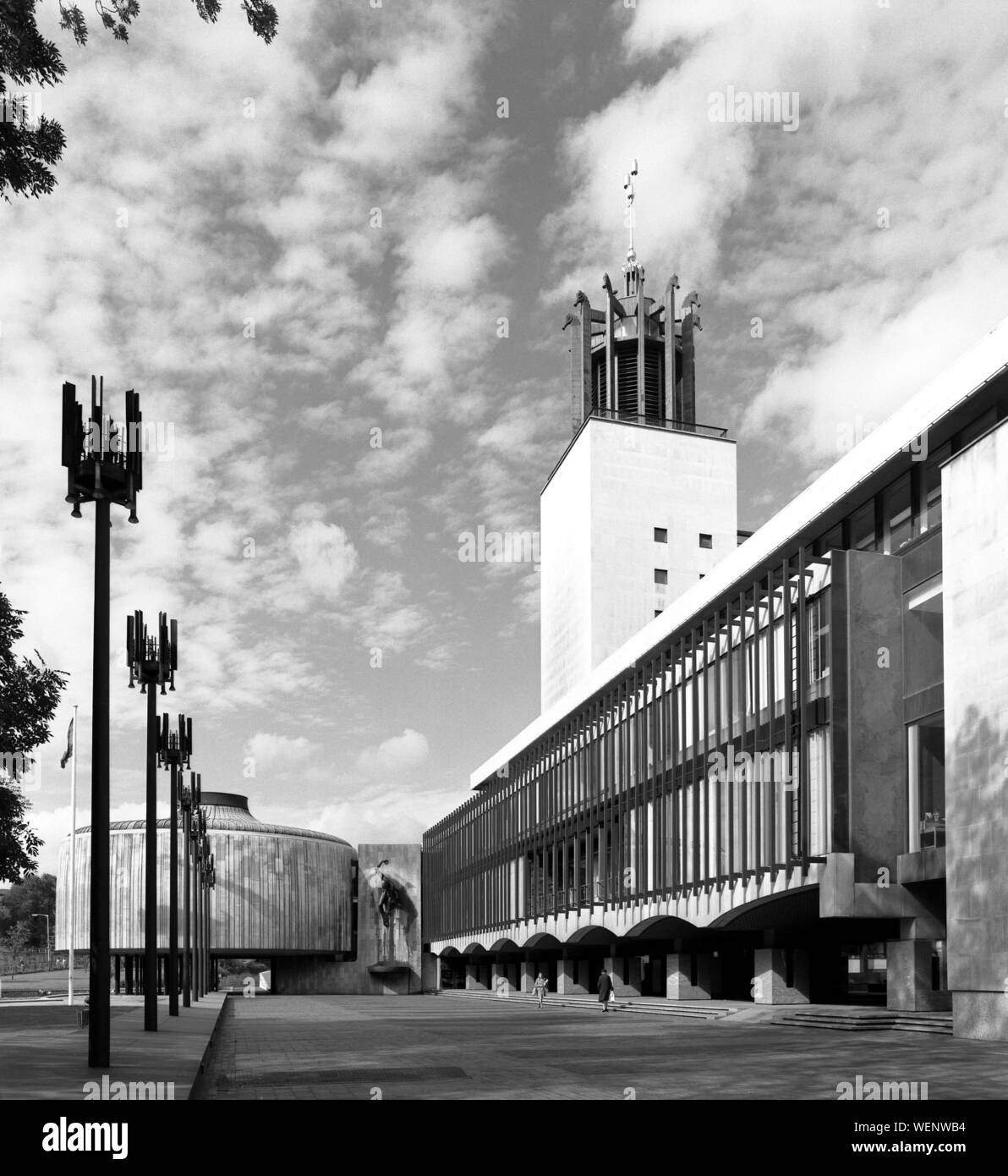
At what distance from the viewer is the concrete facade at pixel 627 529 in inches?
2901

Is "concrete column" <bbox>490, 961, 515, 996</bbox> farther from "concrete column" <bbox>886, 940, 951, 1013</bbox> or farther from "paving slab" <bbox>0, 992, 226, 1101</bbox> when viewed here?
"paving slab" <bbox>0, 992, 226, 1101</bbox>

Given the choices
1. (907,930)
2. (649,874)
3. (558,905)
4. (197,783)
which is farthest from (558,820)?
(907,930)

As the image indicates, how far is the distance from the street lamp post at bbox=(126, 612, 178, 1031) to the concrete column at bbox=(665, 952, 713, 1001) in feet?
85.1

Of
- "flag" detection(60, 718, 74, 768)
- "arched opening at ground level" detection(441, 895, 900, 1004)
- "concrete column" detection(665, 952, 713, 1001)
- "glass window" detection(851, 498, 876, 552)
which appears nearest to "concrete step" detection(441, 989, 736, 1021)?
"concrete column" detection(665, 952, 713, 1001)

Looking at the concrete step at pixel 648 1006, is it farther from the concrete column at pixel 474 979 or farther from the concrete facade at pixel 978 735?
the concrete column at pixel 474 979

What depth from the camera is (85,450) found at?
16.6 metres

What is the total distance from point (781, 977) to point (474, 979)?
55.9 metres

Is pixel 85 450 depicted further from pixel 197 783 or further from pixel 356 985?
pixel 356 985

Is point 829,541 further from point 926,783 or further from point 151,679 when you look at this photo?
point 151,679

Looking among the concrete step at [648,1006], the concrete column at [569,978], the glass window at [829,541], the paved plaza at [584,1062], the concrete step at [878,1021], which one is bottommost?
the concrete column at [569,978]

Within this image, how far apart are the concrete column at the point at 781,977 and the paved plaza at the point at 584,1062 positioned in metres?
4.70

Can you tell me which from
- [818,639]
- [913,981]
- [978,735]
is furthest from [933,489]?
[913,981]

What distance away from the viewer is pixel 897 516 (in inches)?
1355

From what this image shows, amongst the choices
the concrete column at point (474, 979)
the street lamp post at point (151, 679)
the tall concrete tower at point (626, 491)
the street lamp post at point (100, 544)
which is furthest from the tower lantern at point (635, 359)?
the street lamp post at point (100, 544)
